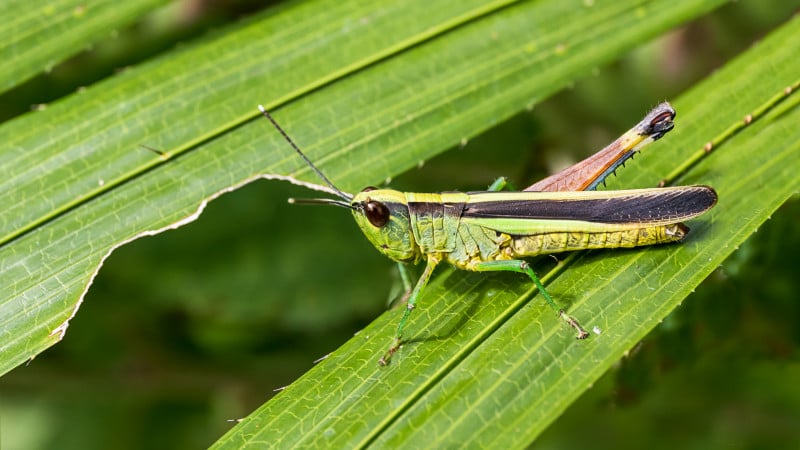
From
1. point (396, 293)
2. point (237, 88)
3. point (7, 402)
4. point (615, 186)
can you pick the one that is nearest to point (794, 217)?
point (615, 186)

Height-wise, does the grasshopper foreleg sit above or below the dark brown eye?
below

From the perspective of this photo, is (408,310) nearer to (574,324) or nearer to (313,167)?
(574,324)

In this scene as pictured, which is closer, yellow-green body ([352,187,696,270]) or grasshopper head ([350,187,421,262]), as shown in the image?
yellow-green body ([352,187,696,270])

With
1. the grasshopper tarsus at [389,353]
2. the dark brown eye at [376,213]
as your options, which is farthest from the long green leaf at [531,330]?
the dark brown eye at [376,213]

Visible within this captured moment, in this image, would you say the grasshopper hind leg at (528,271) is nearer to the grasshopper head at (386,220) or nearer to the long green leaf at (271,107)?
the grasshopper head at (386,220)


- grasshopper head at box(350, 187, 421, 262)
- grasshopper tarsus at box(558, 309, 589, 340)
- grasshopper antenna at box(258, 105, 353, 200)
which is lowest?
grasshopper tarsus at box(558, 309, 589, 340)

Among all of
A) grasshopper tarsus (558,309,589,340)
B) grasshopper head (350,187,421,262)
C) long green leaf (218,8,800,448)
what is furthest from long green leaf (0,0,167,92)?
grasshopper tarsus (558,309,589,340)

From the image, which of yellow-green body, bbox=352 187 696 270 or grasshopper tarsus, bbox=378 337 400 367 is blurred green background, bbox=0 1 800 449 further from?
grasshopper tarsus, bbox=378 337 400 367

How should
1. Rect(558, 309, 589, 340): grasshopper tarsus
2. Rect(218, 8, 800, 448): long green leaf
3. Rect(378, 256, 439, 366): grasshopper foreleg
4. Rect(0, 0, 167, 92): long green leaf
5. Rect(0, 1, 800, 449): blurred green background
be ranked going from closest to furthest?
Rect(218, 8, 800, 448): long green leaf, Rect(558, 309, 589, 340): grasshopper tarsus, Rect(378, 256, 439, 366): grasshopper foreleg, Rect(0, 0, 167, 92): long green leaf, Rect(0, 1, 800, 449): blurred green background
